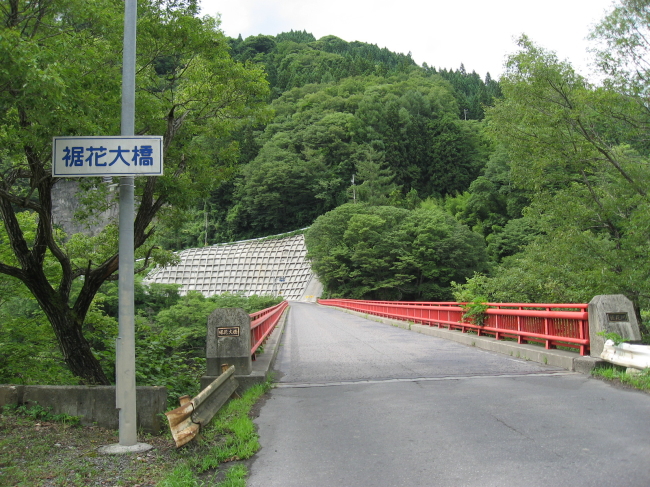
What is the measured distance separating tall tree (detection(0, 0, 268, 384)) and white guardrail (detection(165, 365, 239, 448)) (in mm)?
3381

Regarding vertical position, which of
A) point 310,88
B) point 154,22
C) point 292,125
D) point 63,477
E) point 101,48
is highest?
point 310,88

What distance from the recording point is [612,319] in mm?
8094

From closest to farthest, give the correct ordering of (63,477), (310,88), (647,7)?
(63,477)
(647,7)
(310,88)

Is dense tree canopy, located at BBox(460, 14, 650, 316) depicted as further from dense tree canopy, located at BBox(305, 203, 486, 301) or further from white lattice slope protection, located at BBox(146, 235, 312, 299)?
white lattice slope protection, located at BBox(146, 235, 312, 299)

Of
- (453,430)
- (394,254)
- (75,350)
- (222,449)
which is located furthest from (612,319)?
(394,254)

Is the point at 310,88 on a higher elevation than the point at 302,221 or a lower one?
higher

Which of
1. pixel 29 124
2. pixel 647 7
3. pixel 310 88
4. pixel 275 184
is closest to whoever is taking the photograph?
pixel 29 124

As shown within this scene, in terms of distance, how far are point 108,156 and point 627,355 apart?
7386 millimetres

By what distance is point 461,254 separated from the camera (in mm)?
62469

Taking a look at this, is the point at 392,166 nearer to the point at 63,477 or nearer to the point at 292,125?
the point at 292,125

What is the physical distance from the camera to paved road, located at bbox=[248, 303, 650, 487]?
13.4ft

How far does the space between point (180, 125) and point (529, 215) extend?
1406 cm

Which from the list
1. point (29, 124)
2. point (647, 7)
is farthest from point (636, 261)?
point (29, 124)

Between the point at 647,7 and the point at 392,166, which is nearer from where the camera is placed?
the point at 647,7
